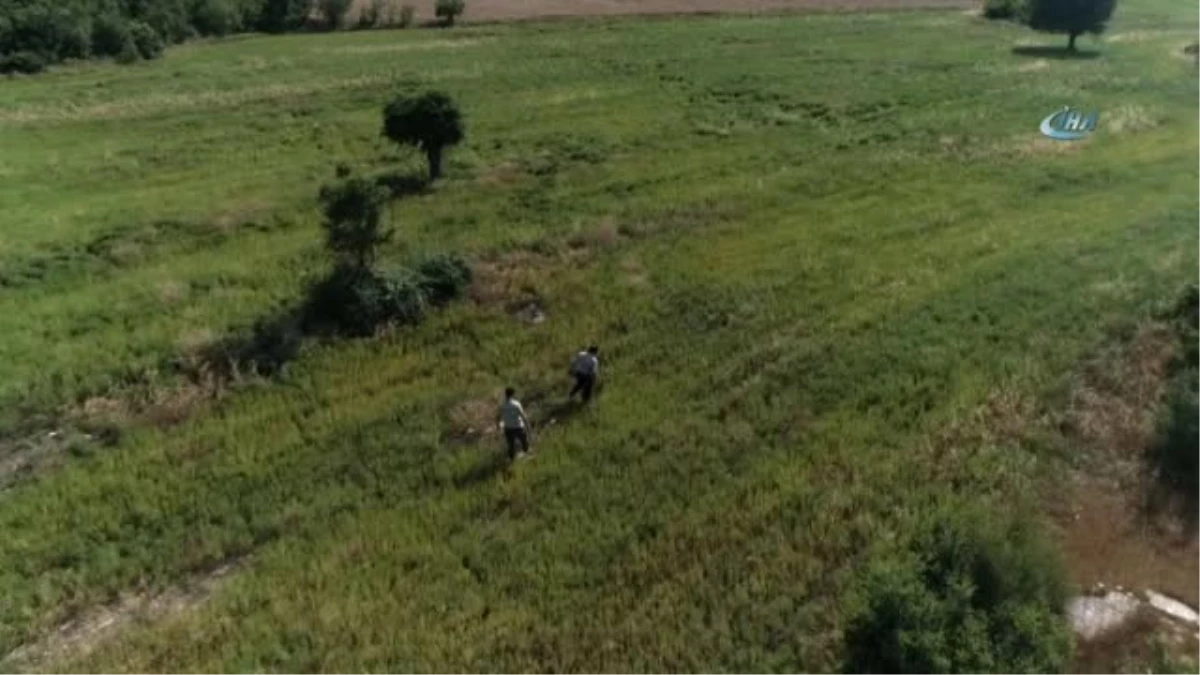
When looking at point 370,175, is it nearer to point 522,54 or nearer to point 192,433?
point 192,433

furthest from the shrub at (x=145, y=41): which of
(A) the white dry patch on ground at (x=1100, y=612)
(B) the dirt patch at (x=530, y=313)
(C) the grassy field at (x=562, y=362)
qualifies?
(A) the white dry patch on ground at (x=1100, y=612)

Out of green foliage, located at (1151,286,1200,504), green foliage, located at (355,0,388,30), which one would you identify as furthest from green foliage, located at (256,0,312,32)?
green foliage, located at (1151,286,1200,504)

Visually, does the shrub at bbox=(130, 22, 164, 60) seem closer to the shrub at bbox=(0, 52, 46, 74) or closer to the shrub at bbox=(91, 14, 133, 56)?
the shrub at bbox=(91, 14, 133, 56)

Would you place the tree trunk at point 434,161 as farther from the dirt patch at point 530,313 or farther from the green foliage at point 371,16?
the green foliage at point 371,16

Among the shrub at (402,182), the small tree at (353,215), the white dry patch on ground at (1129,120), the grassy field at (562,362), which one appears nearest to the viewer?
the grassy field at (562,362)

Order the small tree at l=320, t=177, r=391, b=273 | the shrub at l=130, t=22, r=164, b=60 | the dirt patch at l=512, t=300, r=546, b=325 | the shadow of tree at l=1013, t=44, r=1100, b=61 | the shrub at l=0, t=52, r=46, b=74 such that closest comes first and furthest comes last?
the small tree at l=320, t=177, r=391, b=273
the dirt patch at l=512, t=300, r=546, b=325
the shrub at l=0, t=52, r=46, b=74
the shrub at l=130, t=22, r=164, b=60
the shadow of tree at l=1013, t=44, r=1100, b=61
